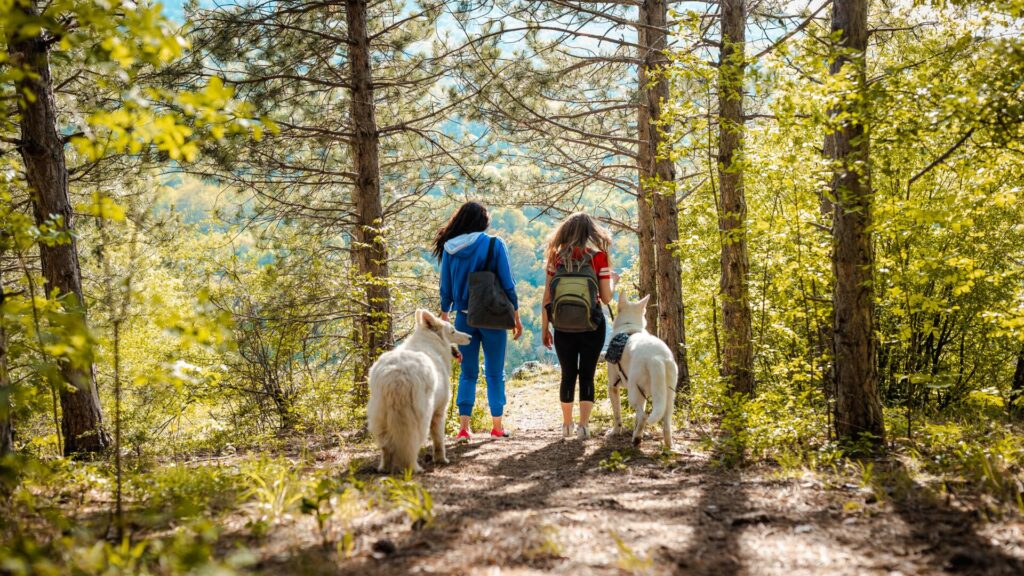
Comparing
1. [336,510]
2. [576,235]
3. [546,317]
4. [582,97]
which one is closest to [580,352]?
[546,317]

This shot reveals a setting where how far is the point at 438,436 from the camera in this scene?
4785 mm

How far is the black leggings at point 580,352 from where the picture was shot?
5.75 m

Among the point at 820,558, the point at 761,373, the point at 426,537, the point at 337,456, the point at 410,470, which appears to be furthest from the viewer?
the point at 761,373

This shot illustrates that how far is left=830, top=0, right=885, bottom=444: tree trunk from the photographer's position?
4438mm

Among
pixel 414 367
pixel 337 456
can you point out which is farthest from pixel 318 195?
pixel 414 367

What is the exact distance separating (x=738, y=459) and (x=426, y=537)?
8.74 ft

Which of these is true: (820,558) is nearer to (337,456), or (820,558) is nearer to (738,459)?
(738,459)

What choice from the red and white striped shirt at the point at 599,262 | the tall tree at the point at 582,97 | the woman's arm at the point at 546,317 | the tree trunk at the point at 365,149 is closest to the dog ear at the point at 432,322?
the woman's arm at the point at 546,317

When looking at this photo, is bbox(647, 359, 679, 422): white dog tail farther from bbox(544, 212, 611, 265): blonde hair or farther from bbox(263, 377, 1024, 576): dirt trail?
bbox(544, 212, 611, 265): blonde hair

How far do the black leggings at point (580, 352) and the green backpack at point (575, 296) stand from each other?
0.13m

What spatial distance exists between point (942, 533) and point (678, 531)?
1.14 meters

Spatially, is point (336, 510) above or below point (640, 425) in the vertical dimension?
above

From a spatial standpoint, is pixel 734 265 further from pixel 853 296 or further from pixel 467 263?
pixel 467 263

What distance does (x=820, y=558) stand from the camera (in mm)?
2547
